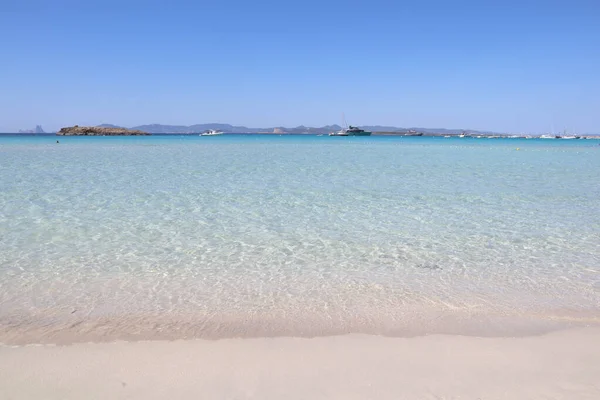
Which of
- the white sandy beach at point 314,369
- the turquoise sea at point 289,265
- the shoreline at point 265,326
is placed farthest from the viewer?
the turquoise sea at point 289,265

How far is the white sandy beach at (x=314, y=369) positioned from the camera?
3211 mm

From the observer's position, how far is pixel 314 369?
356cm

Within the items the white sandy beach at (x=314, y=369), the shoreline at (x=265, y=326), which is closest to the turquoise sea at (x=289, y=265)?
the shoreline at (x=265, y=326)

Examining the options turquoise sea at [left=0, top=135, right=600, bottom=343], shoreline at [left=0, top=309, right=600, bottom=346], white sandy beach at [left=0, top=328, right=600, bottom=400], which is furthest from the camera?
Result: turquoise sea at [left=0, top=135, right=600, bottom=343]

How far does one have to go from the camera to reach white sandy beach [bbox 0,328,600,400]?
3.21 meters

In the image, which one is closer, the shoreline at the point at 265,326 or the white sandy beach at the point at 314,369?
the white sandy beach at the point at 314,369

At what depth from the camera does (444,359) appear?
3752 mm

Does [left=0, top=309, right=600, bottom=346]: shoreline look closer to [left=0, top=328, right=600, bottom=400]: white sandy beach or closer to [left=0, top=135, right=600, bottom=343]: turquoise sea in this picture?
[left=0, top=135, right=600, bottom=343]: turquoise sea

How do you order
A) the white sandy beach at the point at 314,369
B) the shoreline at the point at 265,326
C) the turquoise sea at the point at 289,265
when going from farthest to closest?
the turquoise sea at the point at 289,265 < the shoreline at the point at 265,326 < the white sandy beach at the point at 314,369

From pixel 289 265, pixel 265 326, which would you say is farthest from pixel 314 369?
pixel 289 265

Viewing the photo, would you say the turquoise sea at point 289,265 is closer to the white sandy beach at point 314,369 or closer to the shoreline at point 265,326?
the shoreline at point 265,326

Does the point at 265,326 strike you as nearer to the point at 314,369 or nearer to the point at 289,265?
the point at 314,369

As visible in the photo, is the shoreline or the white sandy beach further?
the shoreline

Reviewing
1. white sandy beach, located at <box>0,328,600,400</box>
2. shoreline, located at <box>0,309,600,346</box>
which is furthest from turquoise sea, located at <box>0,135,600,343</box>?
white sandy beach, located at <box>0,328,600,400</box>
